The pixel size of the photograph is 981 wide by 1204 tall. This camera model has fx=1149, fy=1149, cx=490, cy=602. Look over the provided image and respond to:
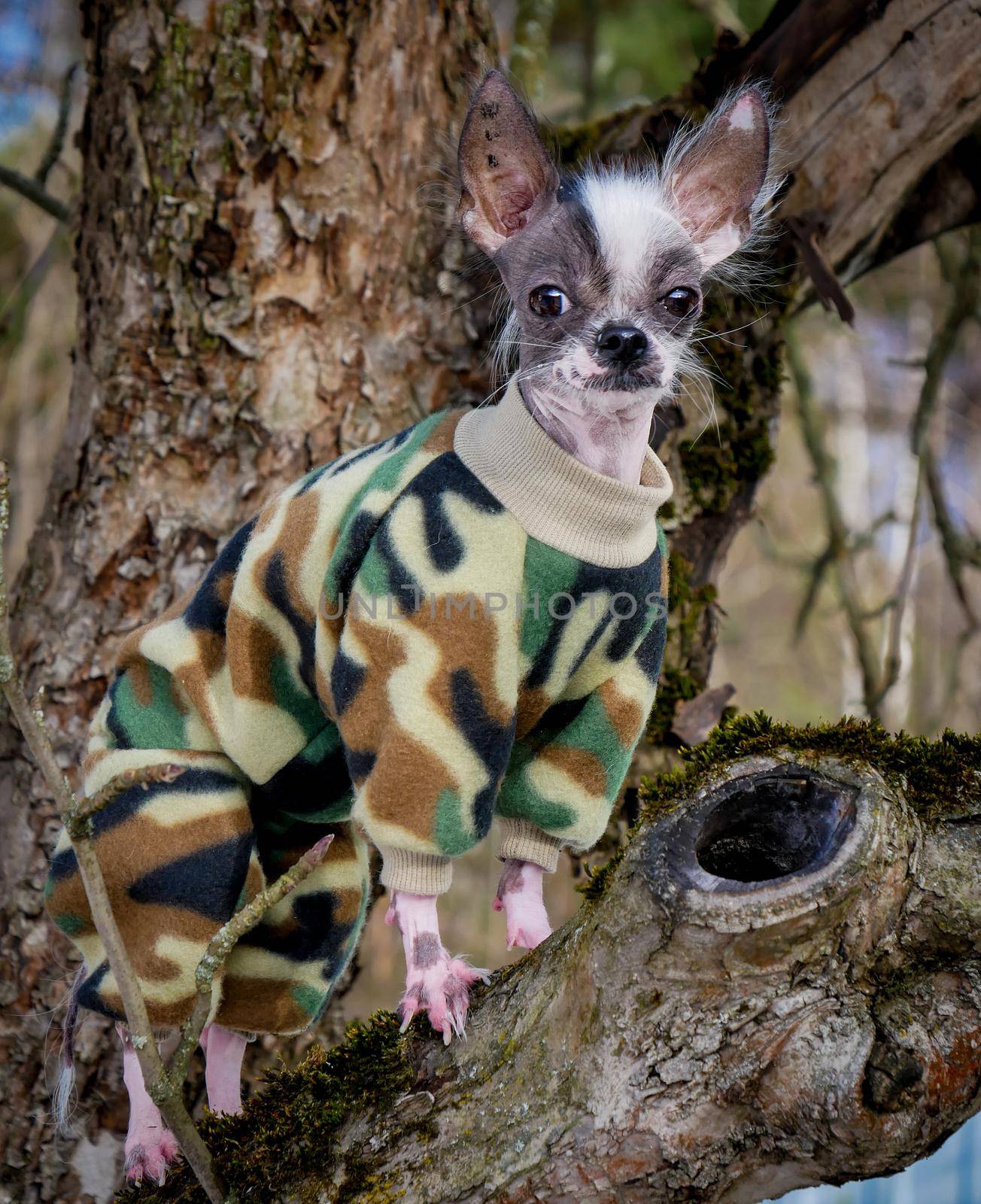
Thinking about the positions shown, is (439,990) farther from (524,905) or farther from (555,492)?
(555,492)

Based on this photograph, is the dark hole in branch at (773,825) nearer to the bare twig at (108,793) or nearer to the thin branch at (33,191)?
the bare twig at (108,793)

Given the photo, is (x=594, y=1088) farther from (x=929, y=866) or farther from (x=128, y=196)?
(x=128, y=196)

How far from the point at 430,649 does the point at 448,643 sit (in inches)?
1.3

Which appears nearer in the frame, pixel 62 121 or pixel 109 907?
pixel 109 907

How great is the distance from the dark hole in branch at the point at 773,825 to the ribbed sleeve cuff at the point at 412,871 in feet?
1.59

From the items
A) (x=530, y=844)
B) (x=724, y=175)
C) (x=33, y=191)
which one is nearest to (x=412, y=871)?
(x=530, y=844)

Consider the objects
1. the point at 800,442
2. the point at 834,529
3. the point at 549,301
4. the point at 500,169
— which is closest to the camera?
the point at 549,301

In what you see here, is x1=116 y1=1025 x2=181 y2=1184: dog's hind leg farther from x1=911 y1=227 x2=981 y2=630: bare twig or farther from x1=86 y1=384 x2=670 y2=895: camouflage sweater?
x1=911 y1=227 x2=981 y2=630: bare twig

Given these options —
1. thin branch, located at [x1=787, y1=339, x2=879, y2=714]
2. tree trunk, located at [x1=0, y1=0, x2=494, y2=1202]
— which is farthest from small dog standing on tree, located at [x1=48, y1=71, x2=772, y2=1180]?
thin branch, located at [x1=787, y1=339, x2=879, y2=714]

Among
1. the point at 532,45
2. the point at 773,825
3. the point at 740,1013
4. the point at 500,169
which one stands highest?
the point at 500,169

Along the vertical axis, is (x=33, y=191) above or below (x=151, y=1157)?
above

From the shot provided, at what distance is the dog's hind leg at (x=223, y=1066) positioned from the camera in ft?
8.46

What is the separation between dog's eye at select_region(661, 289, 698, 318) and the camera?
215cm

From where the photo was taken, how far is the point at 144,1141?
7.68 ft
